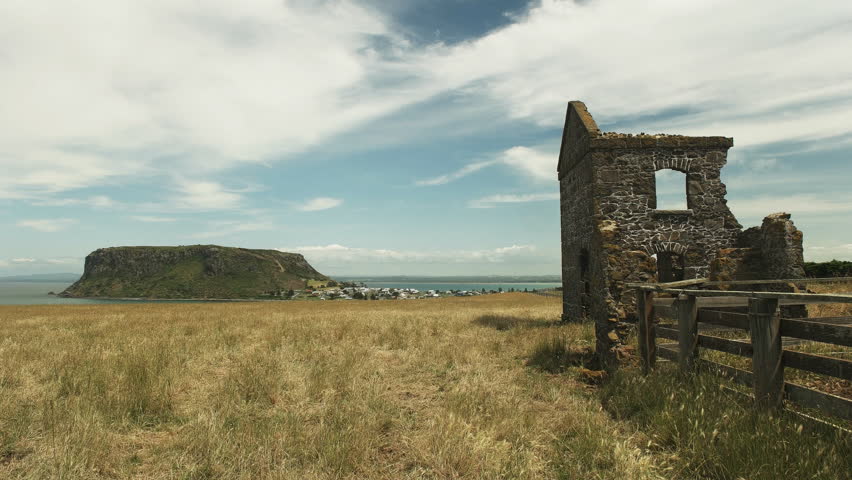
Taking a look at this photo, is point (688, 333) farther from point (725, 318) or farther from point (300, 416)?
point (300, 416)

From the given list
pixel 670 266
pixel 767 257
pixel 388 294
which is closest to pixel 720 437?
pixel 767 257

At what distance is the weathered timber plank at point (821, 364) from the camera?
440cm

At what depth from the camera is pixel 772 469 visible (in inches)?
159

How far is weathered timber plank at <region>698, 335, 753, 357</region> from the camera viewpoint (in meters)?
5.73

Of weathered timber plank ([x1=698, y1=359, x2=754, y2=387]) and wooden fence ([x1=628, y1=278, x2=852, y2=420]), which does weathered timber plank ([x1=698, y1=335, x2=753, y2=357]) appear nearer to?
wooden fence ([x1=628, y1=278, x2=852, y2=420])

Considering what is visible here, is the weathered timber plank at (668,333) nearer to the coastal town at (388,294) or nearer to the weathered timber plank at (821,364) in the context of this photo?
the weathered timber plank at (821,364)

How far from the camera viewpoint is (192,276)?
178 m

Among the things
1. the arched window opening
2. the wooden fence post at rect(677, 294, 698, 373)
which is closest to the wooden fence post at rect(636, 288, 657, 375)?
A: the wooden fence post at rect(677, 294, 698, 373)

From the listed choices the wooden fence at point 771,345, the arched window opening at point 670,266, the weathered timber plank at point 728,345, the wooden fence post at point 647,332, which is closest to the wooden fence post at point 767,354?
the wooden fence at point 771,345

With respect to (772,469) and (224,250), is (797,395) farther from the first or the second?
(224,250)

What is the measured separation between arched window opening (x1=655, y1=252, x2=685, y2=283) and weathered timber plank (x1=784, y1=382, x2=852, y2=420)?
1248 centimetres

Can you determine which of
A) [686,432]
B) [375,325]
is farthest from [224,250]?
[686,432]

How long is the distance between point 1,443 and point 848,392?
10979 millimetres

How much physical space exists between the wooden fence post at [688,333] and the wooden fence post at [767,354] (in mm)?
1522
